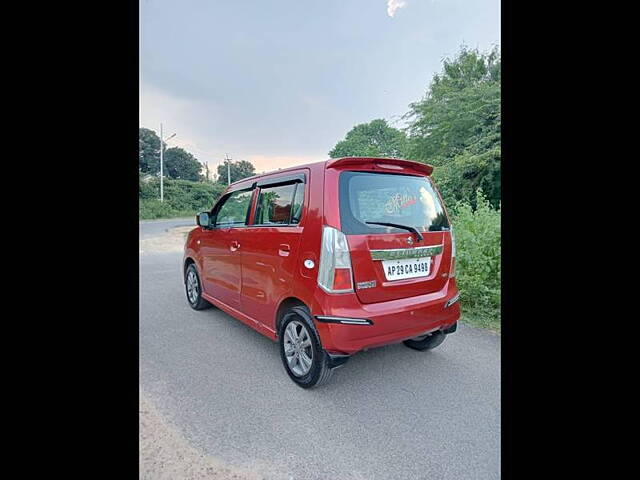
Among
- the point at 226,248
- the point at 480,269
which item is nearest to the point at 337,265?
the point at 226,248

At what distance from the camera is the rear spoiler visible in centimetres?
247

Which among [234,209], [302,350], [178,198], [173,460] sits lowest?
[173,460]

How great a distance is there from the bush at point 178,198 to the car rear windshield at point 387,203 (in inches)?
1125

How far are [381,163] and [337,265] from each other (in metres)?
0.91

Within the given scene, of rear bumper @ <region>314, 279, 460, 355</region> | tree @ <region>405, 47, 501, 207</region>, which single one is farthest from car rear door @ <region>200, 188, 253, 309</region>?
tree @ <region>405, 47, 501, 207</region>

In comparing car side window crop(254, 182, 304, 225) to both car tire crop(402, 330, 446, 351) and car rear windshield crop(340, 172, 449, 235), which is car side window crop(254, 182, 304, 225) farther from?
car tire crop(402, 330, 446, 351)

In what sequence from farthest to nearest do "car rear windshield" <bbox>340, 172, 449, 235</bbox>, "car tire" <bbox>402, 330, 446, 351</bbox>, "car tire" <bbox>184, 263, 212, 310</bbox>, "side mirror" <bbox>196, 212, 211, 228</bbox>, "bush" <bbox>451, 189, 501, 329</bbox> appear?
"car tire" <bbox>184, 263, 212, 310</bbox> < "bush" <bbox>451, 189, 501, 329</bbox> < "side mirror" <bbox>196, 212, 211, 228</bbox> < "car tire" <bbox>402, 330, 446, 351</bbox> < "car rear windshield" <bbox>340, 172, 449, 235</bbox>

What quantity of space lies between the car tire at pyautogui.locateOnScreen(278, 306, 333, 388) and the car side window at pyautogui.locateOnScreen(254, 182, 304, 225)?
2.49 ft

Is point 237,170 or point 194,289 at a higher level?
point 237,170

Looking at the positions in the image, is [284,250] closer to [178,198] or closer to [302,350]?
[302,350]

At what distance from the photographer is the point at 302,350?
104 inches
